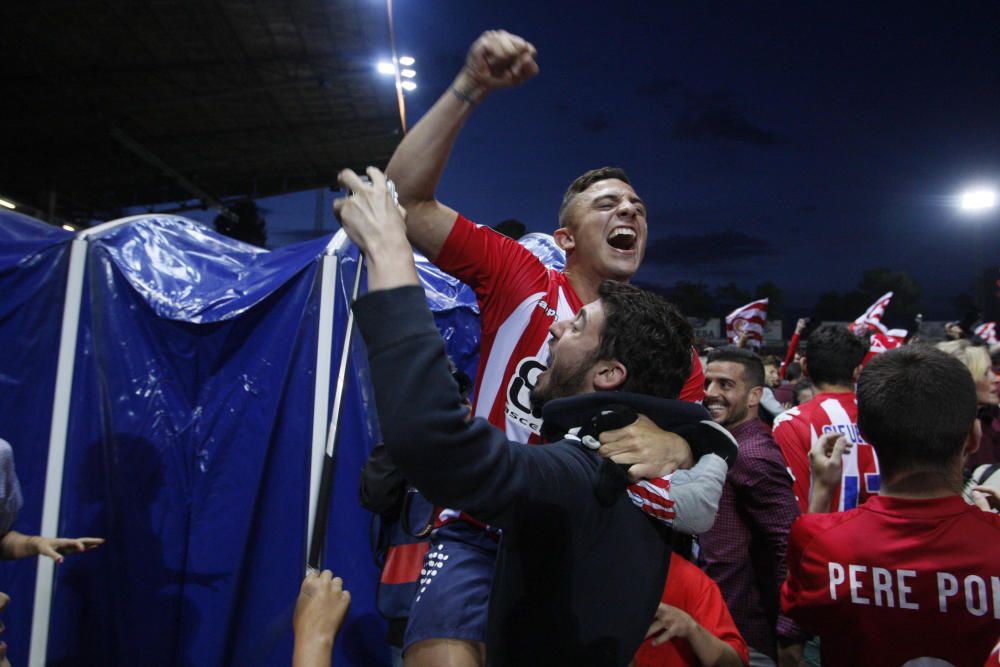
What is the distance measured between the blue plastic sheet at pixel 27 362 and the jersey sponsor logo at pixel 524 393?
135 inches

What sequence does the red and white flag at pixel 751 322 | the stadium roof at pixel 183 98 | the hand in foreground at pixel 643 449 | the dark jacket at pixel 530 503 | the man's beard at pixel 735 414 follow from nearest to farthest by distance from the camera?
the dark jacket at pixel 530 503, the hand in foreground at pixel 643 449, the man's beard at pixel 735 414, the red and white flag at pixel 751 322, the stadium roof at pixel 183 98

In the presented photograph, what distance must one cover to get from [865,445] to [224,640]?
Answer: 13.4 feet

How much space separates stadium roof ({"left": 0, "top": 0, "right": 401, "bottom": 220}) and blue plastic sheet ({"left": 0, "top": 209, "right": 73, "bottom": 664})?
8212 millimetres

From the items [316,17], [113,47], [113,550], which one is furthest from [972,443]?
[113,47]

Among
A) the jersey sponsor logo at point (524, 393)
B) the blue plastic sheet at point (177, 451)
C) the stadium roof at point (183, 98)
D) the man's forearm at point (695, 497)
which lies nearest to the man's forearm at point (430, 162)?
the jersey sponsor logo at point (524, 393)

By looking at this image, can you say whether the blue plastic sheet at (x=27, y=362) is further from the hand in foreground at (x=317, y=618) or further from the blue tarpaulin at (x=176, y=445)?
the hand in foreground at (x=317, y=618)

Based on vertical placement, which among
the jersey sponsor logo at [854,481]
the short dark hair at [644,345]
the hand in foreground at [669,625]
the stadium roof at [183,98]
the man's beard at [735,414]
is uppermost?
the stadium roof at [183,98]

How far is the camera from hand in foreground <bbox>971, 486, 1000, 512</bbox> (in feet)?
7.19

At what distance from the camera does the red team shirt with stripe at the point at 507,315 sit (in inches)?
93.9

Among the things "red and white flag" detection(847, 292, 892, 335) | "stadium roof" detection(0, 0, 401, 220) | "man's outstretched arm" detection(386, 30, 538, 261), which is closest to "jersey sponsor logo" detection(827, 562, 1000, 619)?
"man's outstretched arm" detection(386, 30, 538, 261)

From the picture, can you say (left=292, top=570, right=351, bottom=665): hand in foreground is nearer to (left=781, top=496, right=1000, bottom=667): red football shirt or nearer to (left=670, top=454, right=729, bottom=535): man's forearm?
(left=670, top=454, right=729, bottom=535): man's forearm

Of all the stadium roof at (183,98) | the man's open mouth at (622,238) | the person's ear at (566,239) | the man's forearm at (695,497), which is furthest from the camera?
the stadium roof at (183,98)

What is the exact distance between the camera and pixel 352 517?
437 centimetres

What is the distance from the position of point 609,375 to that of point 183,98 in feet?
49.9
